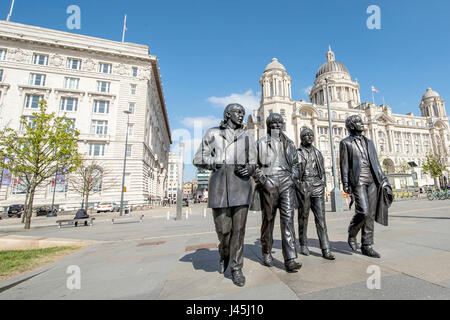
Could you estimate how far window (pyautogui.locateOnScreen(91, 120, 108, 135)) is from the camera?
31.1 m

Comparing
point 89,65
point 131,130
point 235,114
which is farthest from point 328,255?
point 89,65

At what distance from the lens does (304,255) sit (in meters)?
3.73

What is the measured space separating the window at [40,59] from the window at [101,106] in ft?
29.9

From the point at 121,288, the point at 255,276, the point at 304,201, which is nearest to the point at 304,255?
the point at 304,201

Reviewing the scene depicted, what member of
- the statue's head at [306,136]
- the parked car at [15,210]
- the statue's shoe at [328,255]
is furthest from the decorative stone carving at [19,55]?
the statue's shoe at [328,255]

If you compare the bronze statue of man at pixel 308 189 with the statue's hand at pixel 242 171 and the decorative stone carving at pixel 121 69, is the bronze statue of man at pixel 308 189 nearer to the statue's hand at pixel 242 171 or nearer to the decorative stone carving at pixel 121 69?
the statue's hand at pixel 242 171

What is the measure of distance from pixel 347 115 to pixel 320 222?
6954 cm

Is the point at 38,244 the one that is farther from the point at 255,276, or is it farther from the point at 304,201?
the point at 304,201

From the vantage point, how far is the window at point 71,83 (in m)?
31.6

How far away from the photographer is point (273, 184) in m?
3.20

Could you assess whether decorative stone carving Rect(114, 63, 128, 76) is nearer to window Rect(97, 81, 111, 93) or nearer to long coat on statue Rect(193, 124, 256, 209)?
window Rect(97, 81, 111, 93)

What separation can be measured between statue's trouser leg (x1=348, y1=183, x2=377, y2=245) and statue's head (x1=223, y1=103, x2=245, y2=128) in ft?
8.15

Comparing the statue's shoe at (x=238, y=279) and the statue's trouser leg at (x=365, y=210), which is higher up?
the statue's trouser leg at (x=365, y=210)
